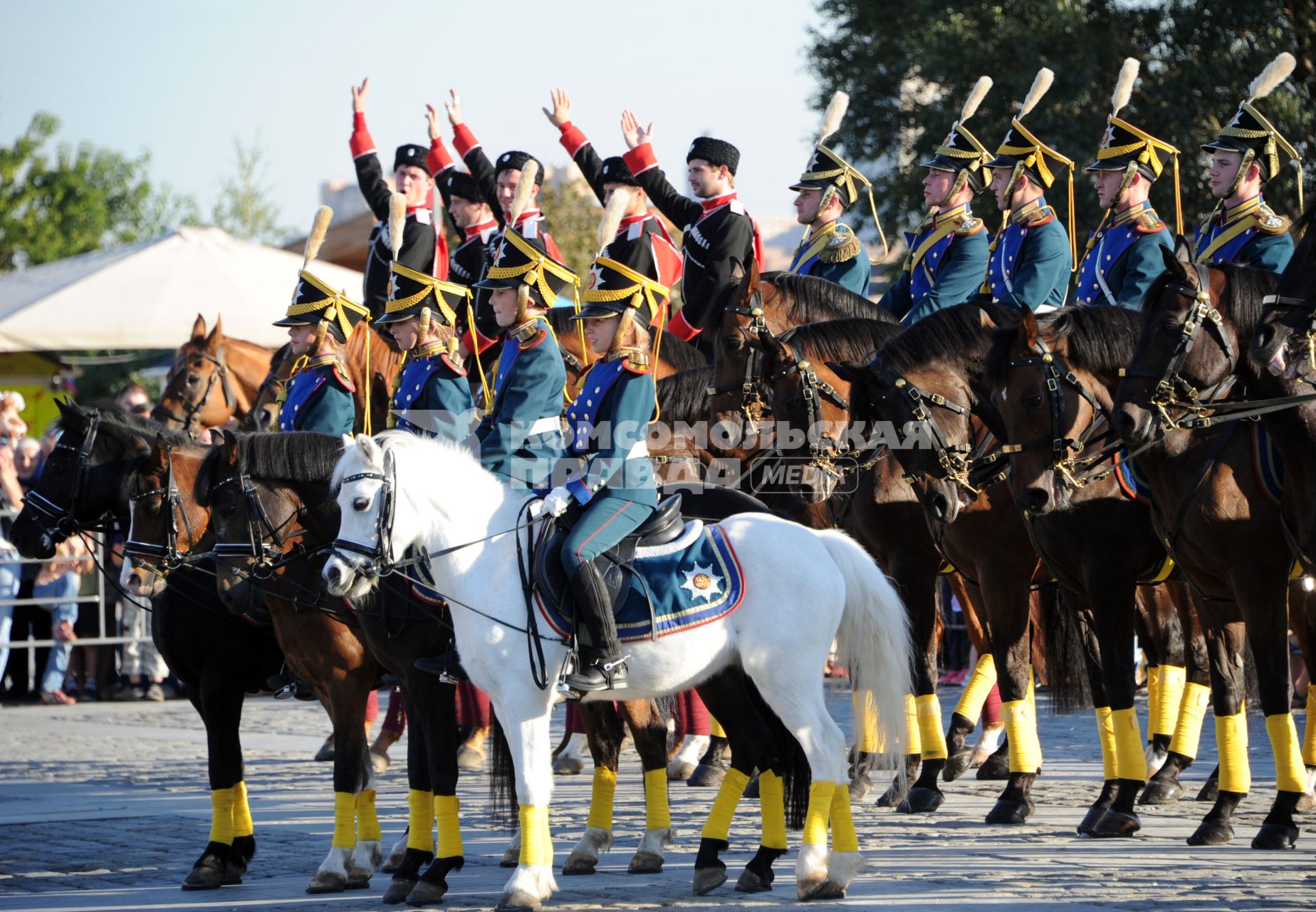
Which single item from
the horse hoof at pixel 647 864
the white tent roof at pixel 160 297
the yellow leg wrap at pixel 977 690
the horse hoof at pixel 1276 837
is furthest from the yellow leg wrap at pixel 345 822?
the white tent roof at pixel 160 297

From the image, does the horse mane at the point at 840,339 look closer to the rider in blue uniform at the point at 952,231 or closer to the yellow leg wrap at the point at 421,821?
the rider in blue uniform at the point at 952,231

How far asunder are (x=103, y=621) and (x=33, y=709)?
3.58 feet

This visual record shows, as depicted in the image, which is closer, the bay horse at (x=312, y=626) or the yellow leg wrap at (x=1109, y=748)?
the bay horse at (x=312, y=626)

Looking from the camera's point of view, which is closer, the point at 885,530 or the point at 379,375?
the point at 885,530

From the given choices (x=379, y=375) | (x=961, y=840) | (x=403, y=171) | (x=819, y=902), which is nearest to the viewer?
(x=819, y=902)

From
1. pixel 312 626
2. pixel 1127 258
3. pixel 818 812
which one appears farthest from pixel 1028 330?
pixel 312 626

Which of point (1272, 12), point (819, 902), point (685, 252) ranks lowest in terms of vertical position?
point (819, 902)

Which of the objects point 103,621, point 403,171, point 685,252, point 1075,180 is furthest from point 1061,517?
point 1075,180

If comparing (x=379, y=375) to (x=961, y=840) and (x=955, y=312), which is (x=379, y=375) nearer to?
(x=955, y=312)

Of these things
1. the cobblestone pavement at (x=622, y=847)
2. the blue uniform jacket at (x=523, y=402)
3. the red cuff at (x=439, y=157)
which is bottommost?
the cobblestone pavement at (x=622, y=847)

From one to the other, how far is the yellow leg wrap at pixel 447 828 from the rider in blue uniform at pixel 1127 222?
4.74 meters

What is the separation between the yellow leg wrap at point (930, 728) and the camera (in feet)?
31.3

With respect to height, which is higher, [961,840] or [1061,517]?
[1061,517]

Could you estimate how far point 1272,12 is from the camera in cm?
2177
